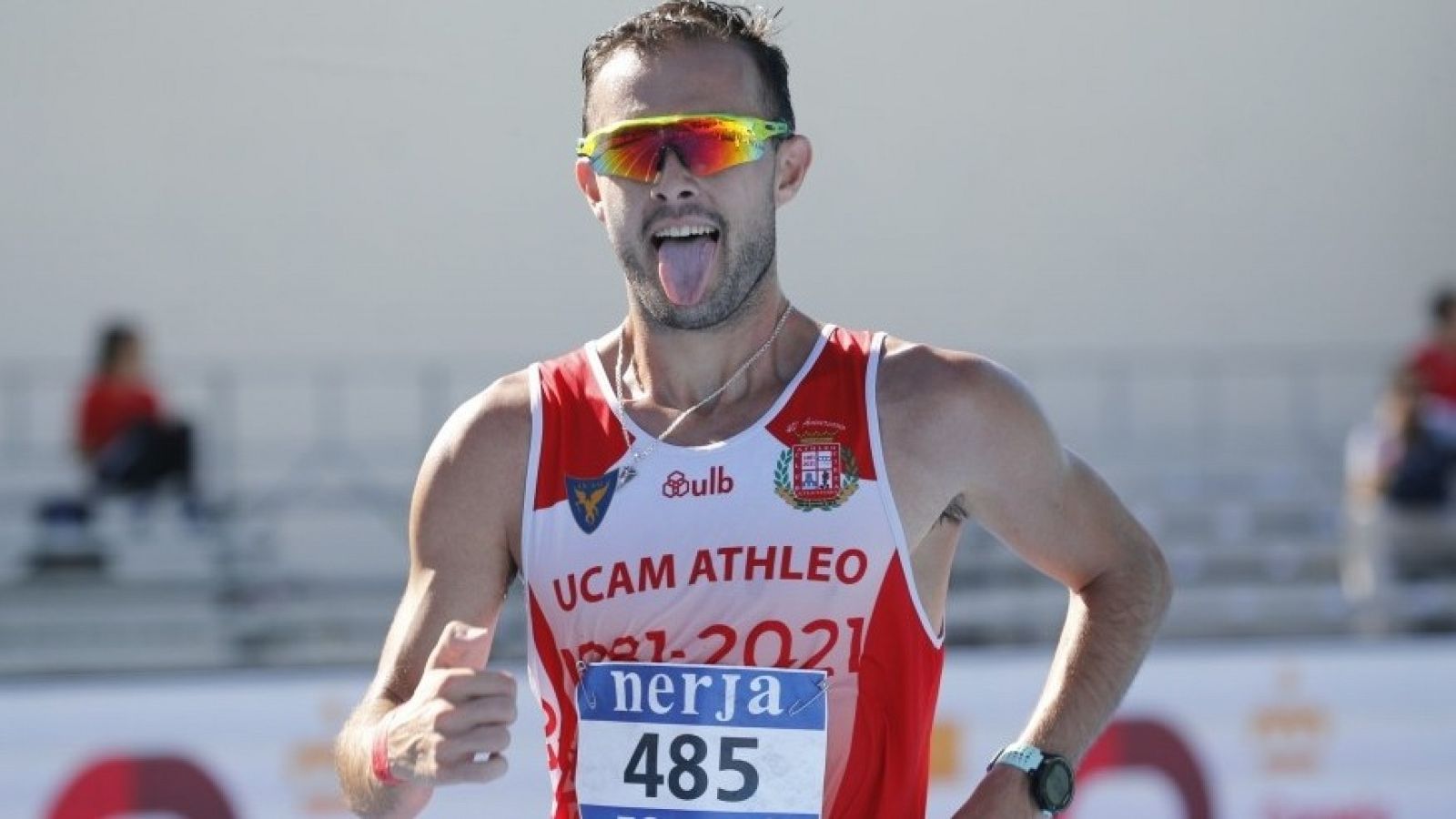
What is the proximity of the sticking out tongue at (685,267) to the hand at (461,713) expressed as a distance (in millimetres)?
544

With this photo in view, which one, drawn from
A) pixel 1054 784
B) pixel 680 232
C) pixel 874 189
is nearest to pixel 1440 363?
pixel 874 189

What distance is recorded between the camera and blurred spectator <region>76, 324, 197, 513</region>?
8023mm

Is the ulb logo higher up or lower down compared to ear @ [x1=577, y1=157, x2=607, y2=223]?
lower down

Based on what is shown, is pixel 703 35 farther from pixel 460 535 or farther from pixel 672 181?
pixel 460 535

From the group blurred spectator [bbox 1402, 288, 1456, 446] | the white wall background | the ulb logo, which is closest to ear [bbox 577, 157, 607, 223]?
the ulb logo

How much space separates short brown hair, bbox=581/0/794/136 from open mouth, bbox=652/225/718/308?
215 mm

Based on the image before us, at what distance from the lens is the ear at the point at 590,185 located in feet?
9.27

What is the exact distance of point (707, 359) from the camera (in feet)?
9.32

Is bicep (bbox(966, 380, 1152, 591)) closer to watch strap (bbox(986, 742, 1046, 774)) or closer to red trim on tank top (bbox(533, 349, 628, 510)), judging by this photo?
watch strap (bbox(986, 742, 1046, 774))

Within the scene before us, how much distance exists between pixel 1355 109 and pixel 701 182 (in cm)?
881

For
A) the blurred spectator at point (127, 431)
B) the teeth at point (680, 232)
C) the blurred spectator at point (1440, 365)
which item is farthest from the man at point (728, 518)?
the blurred spectator at point (1440, 365)

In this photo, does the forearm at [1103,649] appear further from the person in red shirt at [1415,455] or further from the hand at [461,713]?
the person in red shirt at [1415,455]

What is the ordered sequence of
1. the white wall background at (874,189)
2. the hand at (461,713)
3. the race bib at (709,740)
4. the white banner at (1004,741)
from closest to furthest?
the hand at (461,713)
the race bib at (709,740)
the white banner at (1004,741)
the white wall background at (874,189)

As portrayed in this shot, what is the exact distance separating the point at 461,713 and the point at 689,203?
0.74 m
